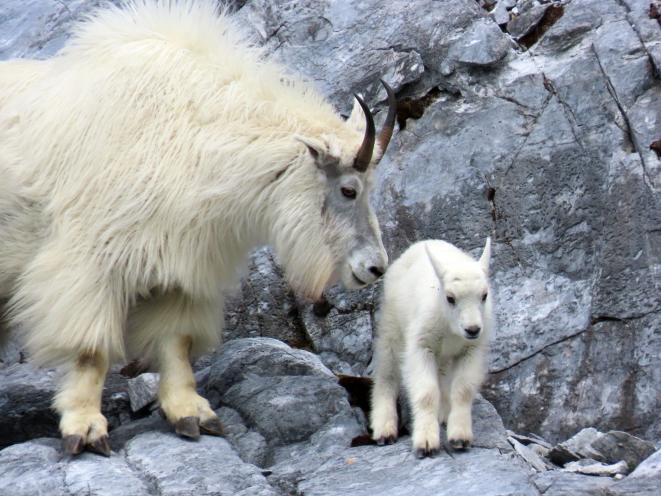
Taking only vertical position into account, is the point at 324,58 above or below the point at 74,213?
above

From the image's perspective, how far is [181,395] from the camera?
8.34 metres

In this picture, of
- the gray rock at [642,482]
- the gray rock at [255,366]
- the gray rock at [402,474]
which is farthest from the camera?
the gray rock at [255,366]

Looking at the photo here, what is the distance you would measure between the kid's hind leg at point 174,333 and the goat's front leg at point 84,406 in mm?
480

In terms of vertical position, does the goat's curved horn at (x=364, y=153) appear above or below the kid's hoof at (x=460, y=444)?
above

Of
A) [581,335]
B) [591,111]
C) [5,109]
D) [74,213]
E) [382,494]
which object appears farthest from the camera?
[591,111]

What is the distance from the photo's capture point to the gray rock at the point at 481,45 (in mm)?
10984

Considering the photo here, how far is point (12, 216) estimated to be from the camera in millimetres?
8516

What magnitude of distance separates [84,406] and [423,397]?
220 centimetres

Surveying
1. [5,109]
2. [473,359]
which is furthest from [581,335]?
[5,109]

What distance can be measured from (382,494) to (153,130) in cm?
303

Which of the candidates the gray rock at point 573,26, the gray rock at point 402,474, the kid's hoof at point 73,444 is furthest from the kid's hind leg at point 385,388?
the gray rock at point 573,26

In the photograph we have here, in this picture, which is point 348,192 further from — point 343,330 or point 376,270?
point 343,330

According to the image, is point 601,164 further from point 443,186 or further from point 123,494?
point 123,494

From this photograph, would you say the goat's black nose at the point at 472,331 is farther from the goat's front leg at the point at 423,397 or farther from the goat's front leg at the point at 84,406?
the goat's front leg at the point at 84,406
